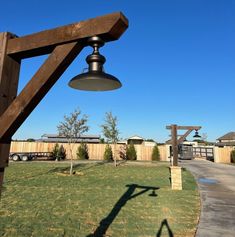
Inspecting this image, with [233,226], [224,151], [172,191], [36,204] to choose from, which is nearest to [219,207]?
[233,226]

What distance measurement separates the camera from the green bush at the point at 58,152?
27656 millimetres

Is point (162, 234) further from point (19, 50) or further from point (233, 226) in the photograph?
point (19, 50)

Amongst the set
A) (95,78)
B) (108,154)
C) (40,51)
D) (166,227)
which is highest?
(40,51)

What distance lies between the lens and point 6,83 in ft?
6.93

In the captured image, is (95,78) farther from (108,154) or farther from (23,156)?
(108,154)

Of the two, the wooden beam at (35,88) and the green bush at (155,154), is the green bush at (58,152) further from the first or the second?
the wooden beam at (35,88)

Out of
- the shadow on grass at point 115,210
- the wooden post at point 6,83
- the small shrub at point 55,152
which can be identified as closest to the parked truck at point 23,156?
the small shrub at point 55,152

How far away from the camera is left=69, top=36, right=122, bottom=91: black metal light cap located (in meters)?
2.16

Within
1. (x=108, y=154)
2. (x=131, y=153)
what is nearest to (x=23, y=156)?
(x=108, y=154)

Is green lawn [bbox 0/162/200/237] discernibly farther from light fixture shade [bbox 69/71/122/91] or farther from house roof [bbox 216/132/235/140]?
house roof [bbox 216/132/235/140]

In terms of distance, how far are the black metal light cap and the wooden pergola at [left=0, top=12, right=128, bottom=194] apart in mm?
145

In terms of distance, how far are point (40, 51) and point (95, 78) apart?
0.54 meters

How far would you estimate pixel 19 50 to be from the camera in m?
2.12

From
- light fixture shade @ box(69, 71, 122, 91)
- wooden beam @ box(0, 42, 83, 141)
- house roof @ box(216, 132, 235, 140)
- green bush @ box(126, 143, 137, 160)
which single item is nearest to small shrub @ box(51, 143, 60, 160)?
green bush @ box(126, 143, 137, 160)
